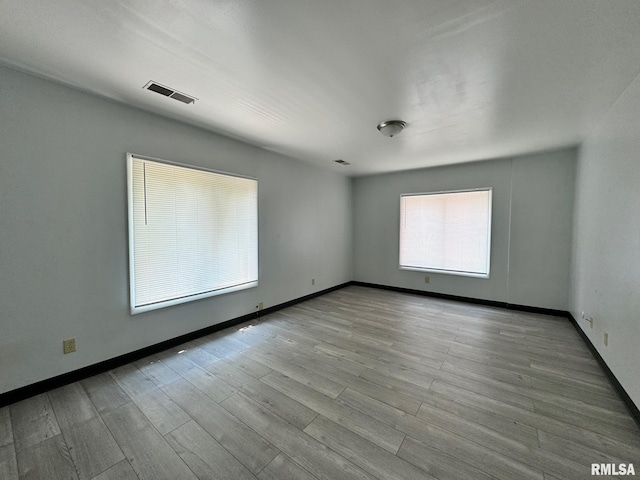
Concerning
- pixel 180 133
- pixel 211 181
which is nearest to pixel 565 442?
pixel 211 181

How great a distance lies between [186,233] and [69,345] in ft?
4.50

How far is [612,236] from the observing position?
218 cm

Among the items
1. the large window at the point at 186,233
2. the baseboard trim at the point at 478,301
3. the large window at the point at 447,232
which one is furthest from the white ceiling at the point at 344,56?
the baseboard trim at the point at 478,301

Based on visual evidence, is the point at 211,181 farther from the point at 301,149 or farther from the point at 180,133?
the point at 301,149

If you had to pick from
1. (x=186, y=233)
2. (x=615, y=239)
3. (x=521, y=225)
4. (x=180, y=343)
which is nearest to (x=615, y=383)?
(x=615, y=239)

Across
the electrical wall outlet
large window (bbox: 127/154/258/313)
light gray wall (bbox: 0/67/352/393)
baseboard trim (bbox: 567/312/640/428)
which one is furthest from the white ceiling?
baseboard trim (bbox: 567/312/640/428)

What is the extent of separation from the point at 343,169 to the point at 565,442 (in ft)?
14.7

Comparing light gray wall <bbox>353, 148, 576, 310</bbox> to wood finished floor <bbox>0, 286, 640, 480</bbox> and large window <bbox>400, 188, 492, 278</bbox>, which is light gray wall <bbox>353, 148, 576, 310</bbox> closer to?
large window <bbox>400, 188, 492, 278</bbox>

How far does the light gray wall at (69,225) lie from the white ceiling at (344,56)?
232mm

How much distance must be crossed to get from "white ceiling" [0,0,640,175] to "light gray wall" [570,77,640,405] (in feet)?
0.96

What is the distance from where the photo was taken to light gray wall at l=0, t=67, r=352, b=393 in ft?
5.97

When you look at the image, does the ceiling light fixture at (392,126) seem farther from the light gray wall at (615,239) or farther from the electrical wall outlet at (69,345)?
the electrical wall outlet at (69,345)

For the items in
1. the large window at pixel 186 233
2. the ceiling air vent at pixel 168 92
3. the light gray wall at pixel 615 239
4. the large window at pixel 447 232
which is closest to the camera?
the light gray wall at pixel 615 239

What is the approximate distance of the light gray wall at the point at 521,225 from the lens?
11.9 ft
